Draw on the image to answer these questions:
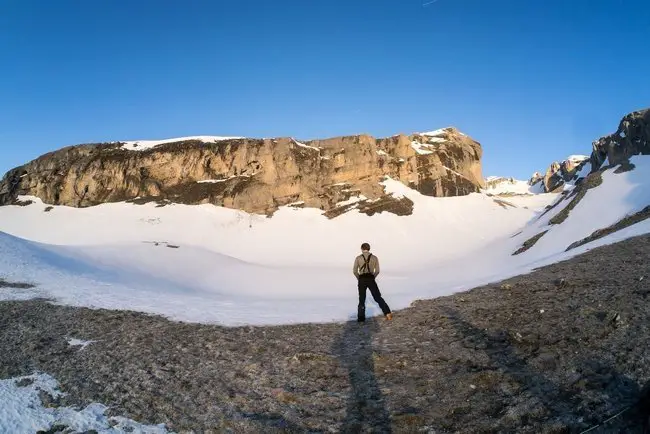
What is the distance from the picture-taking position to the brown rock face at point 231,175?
273 ft

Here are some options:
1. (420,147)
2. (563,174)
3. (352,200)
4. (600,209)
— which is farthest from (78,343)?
(563,174)

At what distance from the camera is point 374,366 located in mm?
9555

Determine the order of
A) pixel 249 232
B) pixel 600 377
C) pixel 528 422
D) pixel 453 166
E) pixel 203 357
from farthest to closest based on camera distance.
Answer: pixel 453 166 < pixel 249 232 < pixel 203 357 < pixel 600 377 < pixel 528 422

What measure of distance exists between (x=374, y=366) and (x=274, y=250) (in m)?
58.4

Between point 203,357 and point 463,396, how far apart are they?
20.7 ft

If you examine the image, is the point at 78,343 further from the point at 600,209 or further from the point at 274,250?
the point at 274,250

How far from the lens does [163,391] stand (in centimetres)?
820

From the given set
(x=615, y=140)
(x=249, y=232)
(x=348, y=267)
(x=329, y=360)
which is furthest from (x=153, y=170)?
(x=615, y=140)

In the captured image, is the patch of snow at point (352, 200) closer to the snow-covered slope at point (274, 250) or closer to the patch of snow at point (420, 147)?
the snow-covered slope at point (274, 250)

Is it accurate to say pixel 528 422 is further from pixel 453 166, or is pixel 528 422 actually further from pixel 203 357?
pixel 453 166

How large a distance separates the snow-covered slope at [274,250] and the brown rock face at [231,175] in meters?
3.81

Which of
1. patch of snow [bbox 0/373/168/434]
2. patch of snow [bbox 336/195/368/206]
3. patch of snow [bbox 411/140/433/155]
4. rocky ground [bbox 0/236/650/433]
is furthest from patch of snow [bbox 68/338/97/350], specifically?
patch of snow [bbox 411/140/433/155]

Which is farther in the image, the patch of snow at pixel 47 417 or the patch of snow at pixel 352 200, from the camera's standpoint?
the patch of snow at pixel 352 200

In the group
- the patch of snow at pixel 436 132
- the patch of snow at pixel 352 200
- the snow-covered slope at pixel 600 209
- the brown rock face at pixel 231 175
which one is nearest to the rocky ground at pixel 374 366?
the snow-covered slope at pixel 600 209
